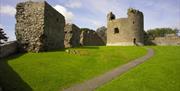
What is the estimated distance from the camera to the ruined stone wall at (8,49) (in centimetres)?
2186

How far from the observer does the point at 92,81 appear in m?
16.0

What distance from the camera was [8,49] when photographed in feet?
77.4

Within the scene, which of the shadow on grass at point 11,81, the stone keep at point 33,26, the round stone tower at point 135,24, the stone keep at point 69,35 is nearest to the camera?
the shadow on grass at point 11,81

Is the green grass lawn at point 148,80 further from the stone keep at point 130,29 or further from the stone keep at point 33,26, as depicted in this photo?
the stone keep at point 130,29

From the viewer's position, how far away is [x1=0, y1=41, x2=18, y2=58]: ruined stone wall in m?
21.9

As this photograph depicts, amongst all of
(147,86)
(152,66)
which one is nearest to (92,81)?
(147,86)

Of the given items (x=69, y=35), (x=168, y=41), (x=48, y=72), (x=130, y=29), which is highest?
(x=130, y=29)

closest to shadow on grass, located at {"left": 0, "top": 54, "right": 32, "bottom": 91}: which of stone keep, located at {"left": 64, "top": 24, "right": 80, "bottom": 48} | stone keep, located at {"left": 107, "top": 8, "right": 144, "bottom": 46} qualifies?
stone keep, located at {"left": 64, "top": 24, "right": 80, "bottom": 48}

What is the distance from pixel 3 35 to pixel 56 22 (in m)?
6.40

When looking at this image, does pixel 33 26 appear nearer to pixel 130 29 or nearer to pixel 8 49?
pixel 8 49

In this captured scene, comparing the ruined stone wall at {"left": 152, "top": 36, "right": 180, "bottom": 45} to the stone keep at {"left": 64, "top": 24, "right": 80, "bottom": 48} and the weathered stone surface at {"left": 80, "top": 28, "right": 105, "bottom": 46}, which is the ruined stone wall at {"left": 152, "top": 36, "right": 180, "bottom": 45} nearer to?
the weathered stone surface at {"left": 80, "top": 28, "right": 105, "bottom": 46}

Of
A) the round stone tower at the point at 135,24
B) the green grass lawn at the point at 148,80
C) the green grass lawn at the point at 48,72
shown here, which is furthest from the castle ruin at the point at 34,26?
the round stone tower at the point at 135,24

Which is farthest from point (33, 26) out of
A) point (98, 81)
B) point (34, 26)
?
point (98, 81)

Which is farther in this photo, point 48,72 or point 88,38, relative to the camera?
point 88,38
